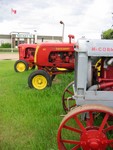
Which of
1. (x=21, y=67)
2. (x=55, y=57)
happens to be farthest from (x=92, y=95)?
(x=21, y=67)

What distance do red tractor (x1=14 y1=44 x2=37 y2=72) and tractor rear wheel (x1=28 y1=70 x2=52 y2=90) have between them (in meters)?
5.08

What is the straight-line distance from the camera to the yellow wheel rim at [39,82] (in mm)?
8445

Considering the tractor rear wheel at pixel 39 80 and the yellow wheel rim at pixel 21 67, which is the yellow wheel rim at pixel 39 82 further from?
the yellow wheel rim at pixel 21 67

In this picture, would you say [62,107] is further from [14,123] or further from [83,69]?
[83,69]

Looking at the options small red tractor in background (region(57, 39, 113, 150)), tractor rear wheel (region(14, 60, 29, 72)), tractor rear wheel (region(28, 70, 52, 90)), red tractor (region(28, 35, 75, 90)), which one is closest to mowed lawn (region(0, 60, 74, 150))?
small red tractor in background (region(57, 39, 113, 150))

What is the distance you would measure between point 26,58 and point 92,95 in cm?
1087

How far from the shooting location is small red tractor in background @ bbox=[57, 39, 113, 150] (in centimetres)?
340

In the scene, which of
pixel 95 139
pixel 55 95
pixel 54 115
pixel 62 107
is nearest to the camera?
pixel 95 139

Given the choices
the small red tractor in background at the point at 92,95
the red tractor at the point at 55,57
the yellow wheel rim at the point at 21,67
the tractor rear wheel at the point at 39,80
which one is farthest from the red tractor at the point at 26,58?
the small red tractor in background at the point at 92,95

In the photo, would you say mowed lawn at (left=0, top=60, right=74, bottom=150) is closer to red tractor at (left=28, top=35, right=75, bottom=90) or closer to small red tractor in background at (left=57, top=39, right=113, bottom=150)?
small red tractor in background at (left=57, top=39, right=113, bottom=150)

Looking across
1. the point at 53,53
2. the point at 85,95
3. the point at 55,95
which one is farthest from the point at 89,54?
the point at 53,53

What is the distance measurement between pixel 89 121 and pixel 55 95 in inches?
135

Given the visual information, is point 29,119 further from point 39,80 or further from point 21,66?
point 21,66

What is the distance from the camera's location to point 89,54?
3.70m
